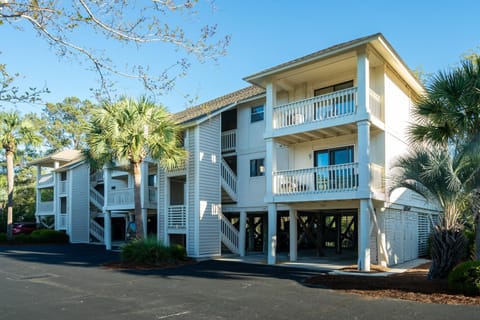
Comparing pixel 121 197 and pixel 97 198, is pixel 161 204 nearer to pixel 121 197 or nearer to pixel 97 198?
pixel 121 197

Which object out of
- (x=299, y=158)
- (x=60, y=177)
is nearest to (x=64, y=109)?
(x=60, y=177)

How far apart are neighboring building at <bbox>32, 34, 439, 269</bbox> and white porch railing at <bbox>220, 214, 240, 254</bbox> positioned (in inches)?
2.0

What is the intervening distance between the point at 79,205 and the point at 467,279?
28.2m

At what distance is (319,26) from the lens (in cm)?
1012

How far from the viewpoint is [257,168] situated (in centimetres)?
2053

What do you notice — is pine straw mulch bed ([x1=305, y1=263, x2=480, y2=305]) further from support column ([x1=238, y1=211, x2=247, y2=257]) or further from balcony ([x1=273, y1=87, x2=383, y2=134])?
support column ([x1=238, y1=211, x2=247, y2=257])

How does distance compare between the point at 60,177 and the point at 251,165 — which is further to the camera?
the point at 60,177

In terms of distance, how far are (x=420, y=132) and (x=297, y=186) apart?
16.4 feet

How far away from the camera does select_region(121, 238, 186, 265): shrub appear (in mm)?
16797

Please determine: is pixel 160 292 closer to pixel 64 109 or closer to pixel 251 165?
pixel 251 165

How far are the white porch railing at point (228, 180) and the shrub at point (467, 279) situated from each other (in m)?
12.1

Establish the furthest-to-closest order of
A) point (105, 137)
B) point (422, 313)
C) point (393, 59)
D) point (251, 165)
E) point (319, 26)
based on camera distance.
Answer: point (251, 165), point (105, 137), point (393, 59), point (319, 26), point (422, 313)

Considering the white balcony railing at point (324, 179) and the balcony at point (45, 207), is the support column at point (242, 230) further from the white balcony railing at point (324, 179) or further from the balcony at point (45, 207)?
the balcony at point (45, 207)

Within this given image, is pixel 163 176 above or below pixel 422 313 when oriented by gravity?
above
